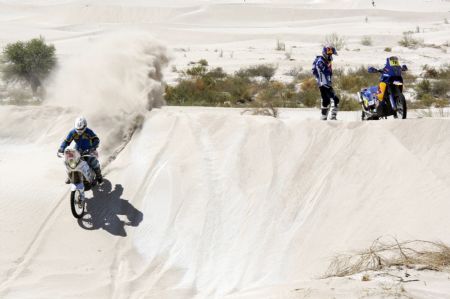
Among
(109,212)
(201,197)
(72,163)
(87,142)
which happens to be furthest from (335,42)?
(72,163)

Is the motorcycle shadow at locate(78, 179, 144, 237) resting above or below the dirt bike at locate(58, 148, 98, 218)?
below

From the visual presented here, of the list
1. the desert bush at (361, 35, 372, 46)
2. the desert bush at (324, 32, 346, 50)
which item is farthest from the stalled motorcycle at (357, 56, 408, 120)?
the desert bush at (361, 35, 372, 46)

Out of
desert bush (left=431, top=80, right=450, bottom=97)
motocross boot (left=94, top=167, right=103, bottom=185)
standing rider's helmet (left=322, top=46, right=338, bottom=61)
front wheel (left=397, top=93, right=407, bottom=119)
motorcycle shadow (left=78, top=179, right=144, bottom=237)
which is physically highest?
standing rider's helmet (left=322, top=46, right=338, bottom=61)

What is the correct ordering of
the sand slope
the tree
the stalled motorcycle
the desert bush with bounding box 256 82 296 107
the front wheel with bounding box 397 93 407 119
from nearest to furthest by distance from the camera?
the sand slope
the front wheel with bounding box 397 93 407 119
the stalled motorcycle
the desert bush with bounding box 256 82 296 107
the tree

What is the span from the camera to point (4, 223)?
346 inches

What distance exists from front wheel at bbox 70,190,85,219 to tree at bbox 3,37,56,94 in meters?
11.2

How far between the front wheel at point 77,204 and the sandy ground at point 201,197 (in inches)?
6.6

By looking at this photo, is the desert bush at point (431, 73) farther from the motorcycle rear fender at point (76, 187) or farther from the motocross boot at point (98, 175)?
the motorcycle rear fender at point (76, 187)

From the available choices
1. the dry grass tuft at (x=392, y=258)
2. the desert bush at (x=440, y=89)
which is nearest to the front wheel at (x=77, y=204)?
the dry grass tuft at (x=392, y=258)

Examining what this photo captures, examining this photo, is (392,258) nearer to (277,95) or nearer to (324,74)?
(324,74)

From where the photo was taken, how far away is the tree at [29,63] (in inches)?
776

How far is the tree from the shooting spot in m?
19.7

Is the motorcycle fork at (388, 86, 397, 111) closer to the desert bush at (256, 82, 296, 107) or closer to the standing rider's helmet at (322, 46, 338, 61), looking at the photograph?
the standing rider's helmet at (322, 46, 338, 61)

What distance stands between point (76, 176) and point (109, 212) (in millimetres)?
831
